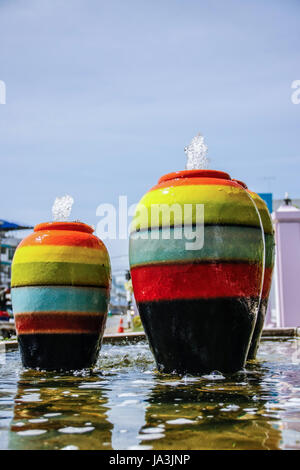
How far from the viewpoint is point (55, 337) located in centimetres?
514

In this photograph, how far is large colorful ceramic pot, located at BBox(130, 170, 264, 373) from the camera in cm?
434

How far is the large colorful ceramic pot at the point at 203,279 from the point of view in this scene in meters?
4.34

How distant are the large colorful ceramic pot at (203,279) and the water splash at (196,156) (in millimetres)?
431

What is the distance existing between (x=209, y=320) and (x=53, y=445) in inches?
92.4

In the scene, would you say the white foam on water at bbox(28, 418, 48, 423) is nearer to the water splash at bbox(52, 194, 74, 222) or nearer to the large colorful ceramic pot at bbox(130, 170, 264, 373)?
the large colorful ceramic pot at bbox(130, 170, 264, 373)

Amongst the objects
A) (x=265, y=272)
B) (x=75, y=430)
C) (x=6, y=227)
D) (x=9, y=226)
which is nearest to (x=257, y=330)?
(x=265, y=272)

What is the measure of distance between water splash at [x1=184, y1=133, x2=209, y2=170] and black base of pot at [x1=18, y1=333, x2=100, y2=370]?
1.95 m

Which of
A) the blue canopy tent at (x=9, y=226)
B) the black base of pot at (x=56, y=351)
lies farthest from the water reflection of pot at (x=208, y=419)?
the blue canopy tent at (x=9, y=226)

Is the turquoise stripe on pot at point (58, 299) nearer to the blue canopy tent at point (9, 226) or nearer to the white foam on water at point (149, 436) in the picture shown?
the white foam on water at point (149, 436)

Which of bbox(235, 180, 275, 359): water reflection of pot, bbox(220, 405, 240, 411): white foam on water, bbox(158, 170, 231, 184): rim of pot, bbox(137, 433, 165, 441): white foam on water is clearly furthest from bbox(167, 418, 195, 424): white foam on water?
bbox(235, 180, 275, 359): water reflection of pot

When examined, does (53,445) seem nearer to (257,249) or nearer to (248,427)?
(248,427)

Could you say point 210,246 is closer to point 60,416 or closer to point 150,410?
point 150,410

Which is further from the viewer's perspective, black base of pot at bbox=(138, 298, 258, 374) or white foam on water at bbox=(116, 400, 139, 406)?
black base of pot at bbox=(138, 298, 258, 374)

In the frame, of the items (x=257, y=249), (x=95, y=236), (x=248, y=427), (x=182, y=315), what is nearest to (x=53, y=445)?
(x=248, y=427)
